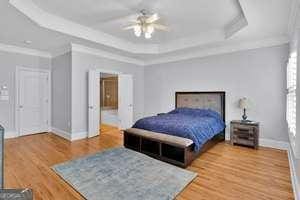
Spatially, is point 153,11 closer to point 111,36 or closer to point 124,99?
point 111,36

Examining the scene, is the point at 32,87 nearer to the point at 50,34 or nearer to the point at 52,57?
the point at 52,57

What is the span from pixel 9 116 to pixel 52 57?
80.6 inches

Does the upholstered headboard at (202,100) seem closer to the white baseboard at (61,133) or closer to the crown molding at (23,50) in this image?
the white baseboard at (61,133)

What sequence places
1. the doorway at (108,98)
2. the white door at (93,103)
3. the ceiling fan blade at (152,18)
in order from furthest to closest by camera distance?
the doorway at (108,98) → the white door at (93,103) → the ceiling fan blade at (152,18)

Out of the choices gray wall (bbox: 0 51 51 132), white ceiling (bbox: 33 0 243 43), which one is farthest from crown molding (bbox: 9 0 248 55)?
gray wall (bbox: 0 51 51 132)

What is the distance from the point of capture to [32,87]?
17.0ft

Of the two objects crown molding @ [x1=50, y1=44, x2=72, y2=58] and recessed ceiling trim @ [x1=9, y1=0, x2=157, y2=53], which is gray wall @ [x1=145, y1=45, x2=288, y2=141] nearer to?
recessed ceiling trim @ [x1=9, y1=0, x2=157, y2=53]

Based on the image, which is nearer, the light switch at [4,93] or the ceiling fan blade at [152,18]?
the ceiling fan blade at [152,18]

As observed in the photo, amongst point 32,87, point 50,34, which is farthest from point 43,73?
point 50,34

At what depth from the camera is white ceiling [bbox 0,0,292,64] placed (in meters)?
2.91

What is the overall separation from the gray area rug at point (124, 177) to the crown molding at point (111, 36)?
8.55 ft

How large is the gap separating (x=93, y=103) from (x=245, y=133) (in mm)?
3947

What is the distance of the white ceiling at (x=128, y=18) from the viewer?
9.56 feet

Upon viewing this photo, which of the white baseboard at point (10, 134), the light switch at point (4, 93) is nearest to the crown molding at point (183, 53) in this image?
the light switch at point (4, 93)
